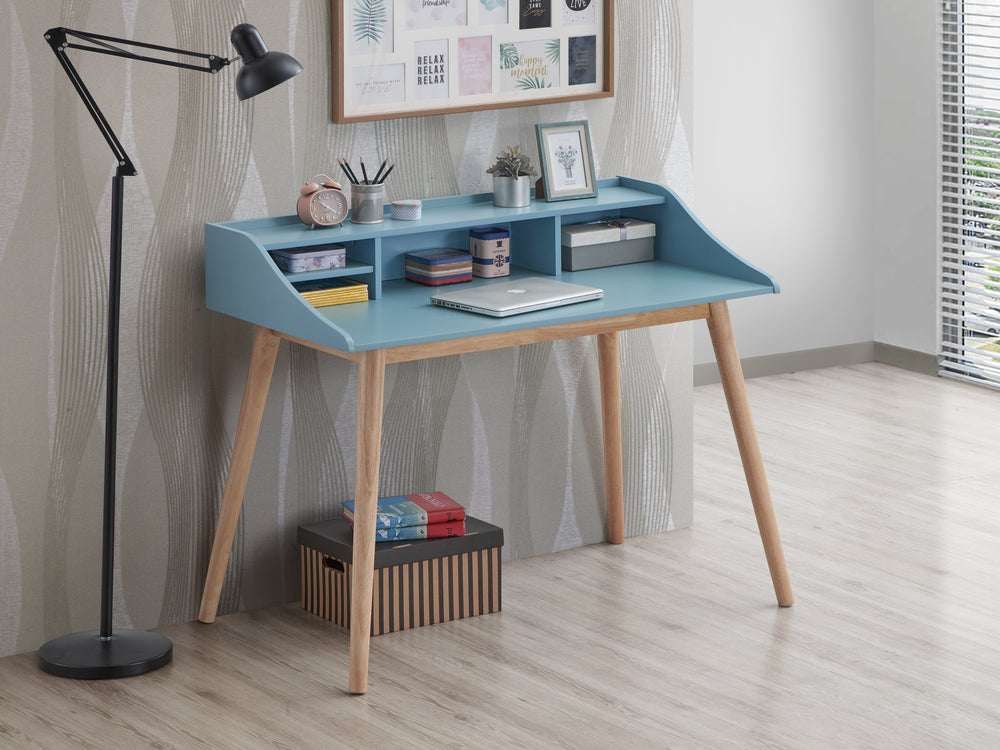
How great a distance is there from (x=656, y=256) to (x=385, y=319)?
0.92m

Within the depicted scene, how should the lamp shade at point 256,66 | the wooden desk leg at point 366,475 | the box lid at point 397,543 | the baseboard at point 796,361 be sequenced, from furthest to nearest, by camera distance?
the baseboard at point 796,361 < the box lid at point 397,543 < the wooden desk leg at point 366,475 < the lamp shade at point 256,66

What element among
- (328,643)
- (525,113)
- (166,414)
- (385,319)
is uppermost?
(525,113)

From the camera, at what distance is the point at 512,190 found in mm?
3443

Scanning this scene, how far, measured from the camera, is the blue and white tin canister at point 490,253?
11.3 ft

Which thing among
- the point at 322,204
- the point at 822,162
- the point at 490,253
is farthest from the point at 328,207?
Result: the point at 822,162

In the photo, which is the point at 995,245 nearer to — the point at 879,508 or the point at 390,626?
the point at 879,508

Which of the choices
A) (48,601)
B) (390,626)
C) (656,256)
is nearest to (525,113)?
(656,256)

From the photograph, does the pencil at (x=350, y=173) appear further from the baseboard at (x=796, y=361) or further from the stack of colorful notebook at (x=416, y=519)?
the baseboard at (x=796, y=361)

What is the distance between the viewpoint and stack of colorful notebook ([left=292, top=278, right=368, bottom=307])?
10.3 ft

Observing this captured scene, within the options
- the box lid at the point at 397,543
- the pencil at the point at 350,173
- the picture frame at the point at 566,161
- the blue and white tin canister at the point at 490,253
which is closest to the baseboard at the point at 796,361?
the picture frame at the point at 566,161

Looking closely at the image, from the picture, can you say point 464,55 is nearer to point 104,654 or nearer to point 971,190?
point 104,654

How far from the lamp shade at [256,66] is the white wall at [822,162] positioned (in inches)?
110

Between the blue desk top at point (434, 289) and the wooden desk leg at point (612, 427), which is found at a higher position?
the blue desk top at point (434, 289)

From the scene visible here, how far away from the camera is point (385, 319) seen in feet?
10.1
